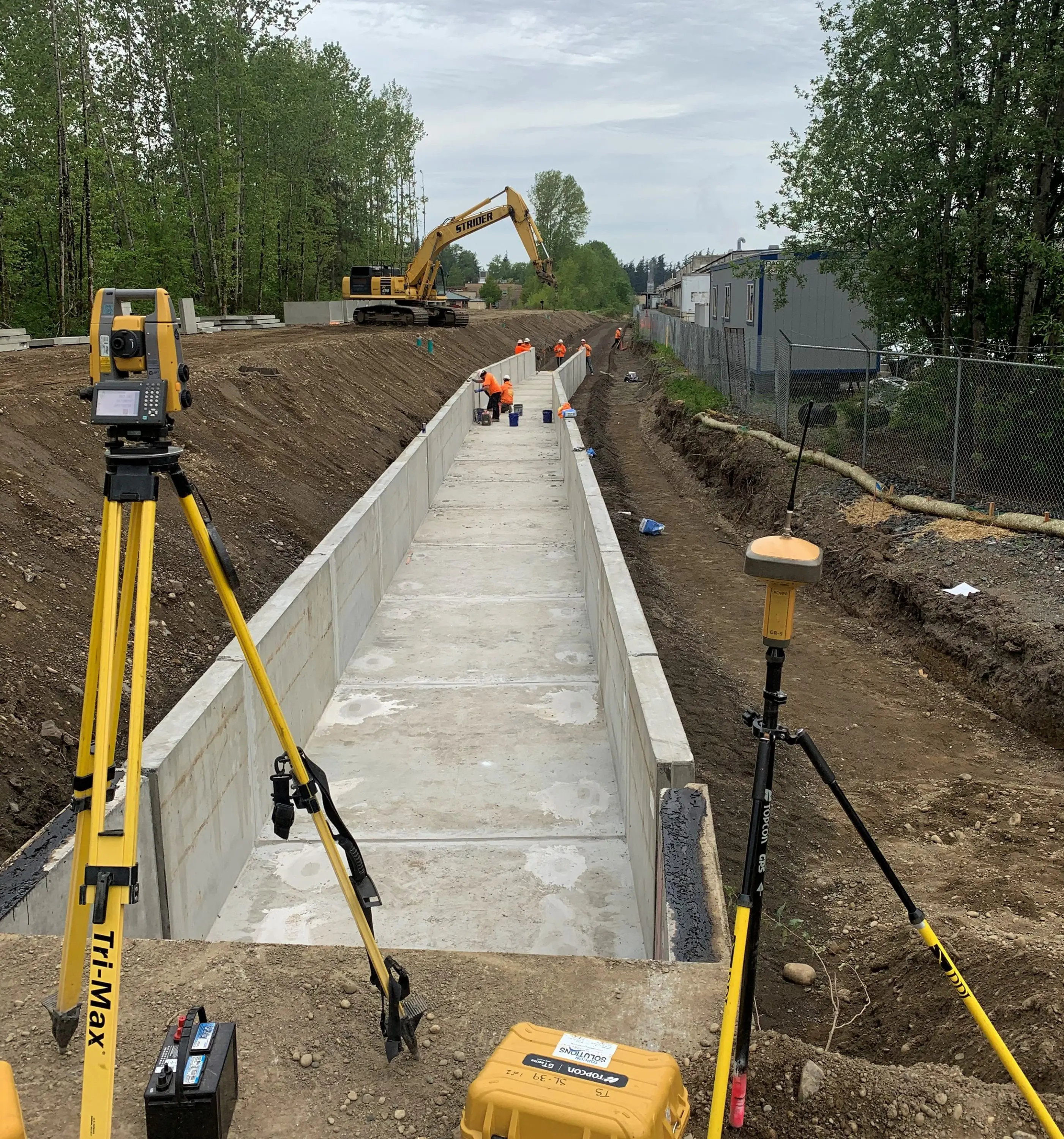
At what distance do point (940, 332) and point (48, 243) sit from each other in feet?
111

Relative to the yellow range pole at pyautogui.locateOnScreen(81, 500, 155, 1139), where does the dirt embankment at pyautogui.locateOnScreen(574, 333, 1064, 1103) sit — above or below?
below

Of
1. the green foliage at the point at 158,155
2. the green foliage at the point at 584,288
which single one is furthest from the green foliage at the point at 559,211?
the green foliage at the point at 158,155

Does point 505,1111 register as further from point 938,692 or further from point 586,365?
point 586,365

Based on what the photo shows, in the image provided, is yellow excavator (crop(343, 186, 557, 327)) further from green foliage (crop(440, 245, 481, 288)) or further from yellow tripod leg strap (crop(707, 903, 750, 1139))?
green foliage (crop(440, 245, 481, 288))

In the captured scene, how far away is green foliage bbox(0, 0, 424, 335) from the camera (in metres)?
32.9

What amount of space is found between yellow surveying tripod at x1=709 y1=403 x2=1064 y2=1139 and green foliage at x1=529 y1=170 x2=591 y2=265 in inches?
4901

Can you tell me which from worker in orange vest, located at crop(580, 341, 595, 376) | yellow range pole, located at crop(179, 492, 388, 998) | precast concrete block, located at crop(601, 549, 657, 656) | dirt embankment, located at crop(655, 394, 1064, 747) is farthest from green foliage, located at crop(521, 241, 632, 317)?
yellow range pole, located at crop(179, 492, 388, 998)

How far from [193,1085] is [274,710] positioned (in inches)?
47.9

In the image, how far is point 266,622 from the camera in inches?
307

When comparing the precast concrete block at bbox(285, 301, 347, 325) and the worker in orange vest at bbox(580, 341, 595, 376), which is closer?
the precast concrete block at bbox(285, 301, 347, 325)

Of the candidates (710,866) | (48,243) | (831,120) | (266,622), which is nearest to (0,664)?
(266,622)

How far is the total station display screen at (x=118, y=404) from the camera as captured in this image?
3.14m

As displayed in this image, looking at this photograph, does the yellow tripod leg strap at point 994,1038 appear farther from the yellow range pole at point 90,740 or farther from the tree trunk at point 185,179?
the tree trunk at point 185,179

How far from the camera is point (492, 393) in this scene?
28859 mm
